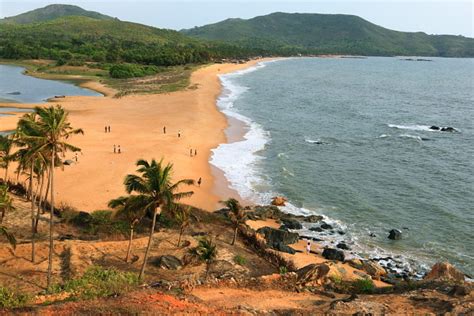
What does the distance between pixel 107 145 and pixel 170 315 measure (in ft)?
142

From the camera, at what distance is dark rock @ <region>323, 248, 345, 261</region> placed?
107 feet

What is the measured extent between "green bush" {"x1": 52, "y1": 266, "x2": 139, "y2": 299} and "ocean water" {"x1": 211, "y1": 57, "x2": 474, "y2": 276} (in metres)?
18.8

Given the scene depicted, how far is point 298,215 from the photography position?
40469mm

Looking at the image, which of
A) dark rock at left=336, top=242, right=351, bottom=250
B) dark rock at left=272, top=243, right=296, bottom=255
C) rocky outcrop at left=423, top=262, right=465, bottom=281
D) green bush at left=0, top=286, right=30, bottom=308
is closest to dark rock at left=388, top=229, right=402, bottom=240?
dark rock at left=336, top=242, right=351, bottom=250

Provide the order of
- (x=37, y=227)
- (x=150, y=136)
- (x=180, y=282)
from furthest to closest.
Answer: (x=150, y=136)
(x=37, y=227)
(x=180, y=282)

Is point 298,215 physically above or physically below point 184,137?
below

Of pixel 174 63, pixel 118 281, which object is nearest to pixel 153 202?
pixel 118 281

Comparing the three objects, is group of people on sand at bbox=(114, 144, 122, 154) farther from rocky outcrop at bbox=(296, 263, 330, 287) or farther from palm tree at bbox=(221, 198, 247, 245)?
rocky outcrop at bbox=(296, 263, 330, 287)

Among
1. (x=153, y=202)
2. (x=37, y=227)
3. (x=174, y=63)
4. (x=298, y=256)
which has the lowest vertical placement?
(x=298, y=256)

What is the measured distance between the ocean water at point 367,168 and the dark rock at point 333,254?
67.2 inches

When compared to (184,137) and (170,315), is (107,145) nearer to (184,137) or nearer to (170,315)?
(184,137)

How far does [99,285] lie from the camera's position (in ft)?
66.6

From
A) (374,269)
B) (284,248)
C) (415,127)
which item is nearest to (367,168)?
(374,269)

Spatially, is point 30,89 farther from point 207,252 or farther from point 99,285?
point 99,285
